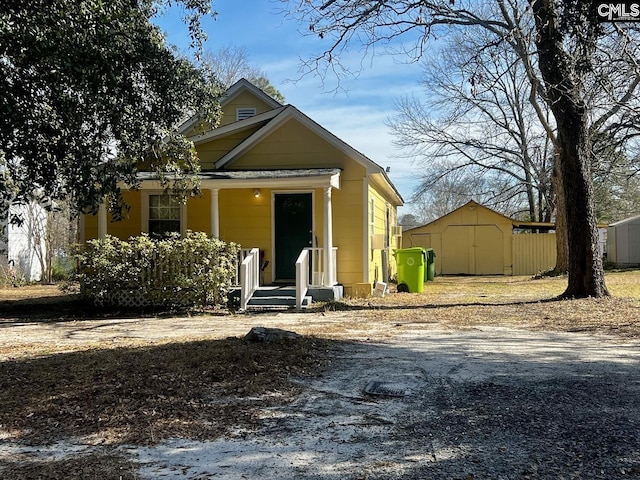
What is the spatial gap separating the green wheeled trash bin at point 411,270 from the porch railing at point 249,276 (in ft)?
14.8

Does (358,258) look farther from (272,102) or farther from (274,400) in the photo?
(274,400)

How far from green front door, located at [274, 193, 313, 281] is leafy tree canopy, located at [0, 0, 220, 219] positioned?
16.8 feet

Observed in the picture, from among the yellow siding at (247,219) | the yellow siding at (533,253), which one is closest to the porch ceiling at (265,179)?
the yellow siding at (247,219)

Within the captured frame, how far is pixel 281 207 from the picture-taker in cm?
1299

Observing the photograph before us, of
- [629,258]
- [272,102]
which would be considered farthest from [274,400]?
[629,258]

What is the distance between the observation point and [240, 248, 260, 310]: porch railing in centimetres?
1077

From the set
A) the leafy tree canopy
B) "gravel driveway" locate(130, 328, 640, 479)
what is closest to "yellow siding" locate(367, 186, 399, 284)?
the leafy tree canopy

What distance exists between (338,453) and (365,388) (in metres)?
1.47

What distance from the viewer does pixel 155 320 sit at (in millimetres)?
9750

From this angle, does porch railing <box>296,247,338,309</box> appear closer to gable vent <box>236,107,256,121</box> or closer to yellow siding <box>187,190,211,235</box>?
yellow siding <box>187,190,211,235</box>

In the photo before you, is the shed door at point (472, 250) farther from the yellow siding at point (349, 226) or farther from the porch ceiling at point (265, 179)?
the porch ceiling at point (265, 179)
